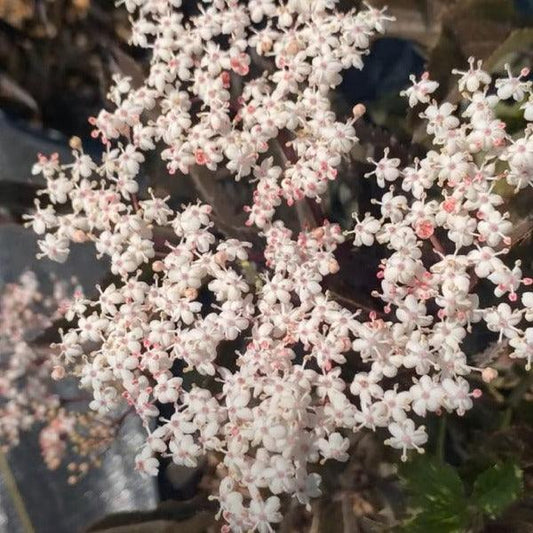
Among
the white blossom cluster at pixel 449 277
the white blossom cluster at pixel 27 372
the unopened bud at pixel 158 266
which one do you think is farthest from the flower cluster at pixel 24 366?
the white blossom cluster at pixel 449 277

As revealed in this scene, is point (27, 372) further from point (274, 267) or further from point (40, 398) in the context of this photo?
point (274, 267)

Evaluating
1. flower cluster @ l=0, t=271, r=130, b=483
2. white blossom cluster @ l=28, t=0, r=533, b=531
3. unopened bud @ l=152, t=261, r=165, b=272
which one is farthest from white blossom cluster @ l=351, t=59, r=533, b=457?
flower cluster @ l=0, t=271, r=130, b=483

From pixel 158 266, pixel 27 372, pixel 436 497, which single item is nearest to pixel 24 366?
pixel 27 372

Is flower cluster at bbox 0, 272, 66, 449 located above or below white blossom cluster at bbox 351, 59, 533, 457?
above

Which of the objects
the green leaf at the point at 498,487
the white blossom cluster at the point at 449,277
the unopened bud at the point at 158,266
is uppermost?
the unopened bud at the point at 158,266

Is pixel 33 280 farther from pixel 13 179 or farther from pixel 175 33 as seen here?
pixel 175 33

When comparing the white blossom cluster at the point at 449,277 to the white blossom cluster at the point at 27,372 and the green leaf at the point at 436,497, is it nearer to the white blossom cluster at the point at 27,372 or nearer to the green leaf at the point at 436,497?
the green leaf at the point at 436,497

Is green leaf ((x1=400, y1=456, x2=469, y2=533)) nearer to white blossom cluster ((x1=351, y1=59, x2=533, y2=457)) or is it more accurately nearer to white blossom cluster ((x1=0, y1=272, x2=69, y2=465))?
white blossom cluster ((x1=351, y1=59, x2=533, y2=457))
